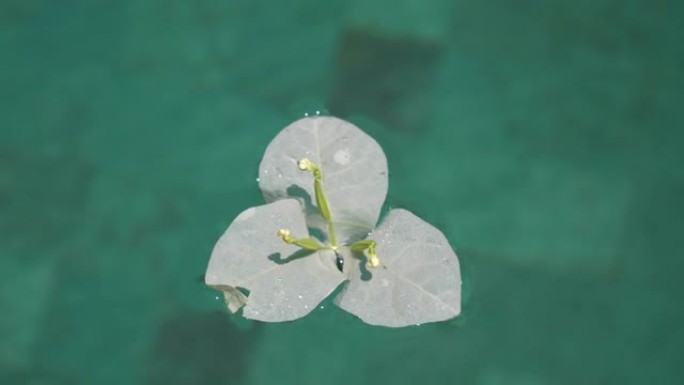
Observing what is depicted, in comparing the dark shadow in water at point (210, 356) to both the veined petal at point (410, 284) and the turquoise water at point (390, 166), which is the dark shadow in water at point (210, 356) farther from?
the veined petal at point (410, 284)

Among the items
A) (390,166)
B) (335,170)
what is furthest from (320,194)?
(390,166)

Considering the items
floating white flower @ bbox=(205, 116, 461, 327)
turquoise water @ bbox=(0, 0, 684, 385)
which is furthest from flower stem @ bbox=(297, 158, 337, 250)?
turquoise water @ bbox=(0, 0, 684, 385)

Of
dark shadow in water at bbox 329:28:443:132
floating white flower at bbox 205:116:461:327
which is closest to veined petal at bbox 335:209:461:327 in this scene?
floating white flower at bbox 205:116:461:327

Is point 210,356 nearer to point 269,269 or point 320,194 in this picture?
point 269,269

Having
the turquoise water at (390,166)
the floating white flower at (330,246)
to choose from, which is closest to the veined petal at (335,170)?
the floating white flower at (330,246)

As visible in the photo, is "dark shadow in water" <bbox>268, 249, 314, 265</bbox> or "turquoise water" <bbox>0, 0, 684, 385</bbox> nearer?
"dark shadow in water" <bbox>268, 249, 314, 265</bbox>

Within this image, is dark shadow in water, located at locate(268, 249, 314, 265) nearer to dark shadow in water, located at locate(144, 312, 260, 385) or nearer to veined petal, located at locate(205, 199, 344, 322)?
veined petal, located at locate(205, 199, 344, 322)

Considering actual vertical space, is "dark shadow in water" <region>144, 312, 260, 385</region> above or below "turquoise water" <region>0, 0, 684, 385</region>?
below

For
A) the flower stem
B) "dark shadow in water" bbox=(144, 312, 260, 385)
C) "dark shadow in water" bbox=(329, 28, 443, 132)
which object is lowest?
"dark shadow in water" bbox=(144, 312, 260, 385)
